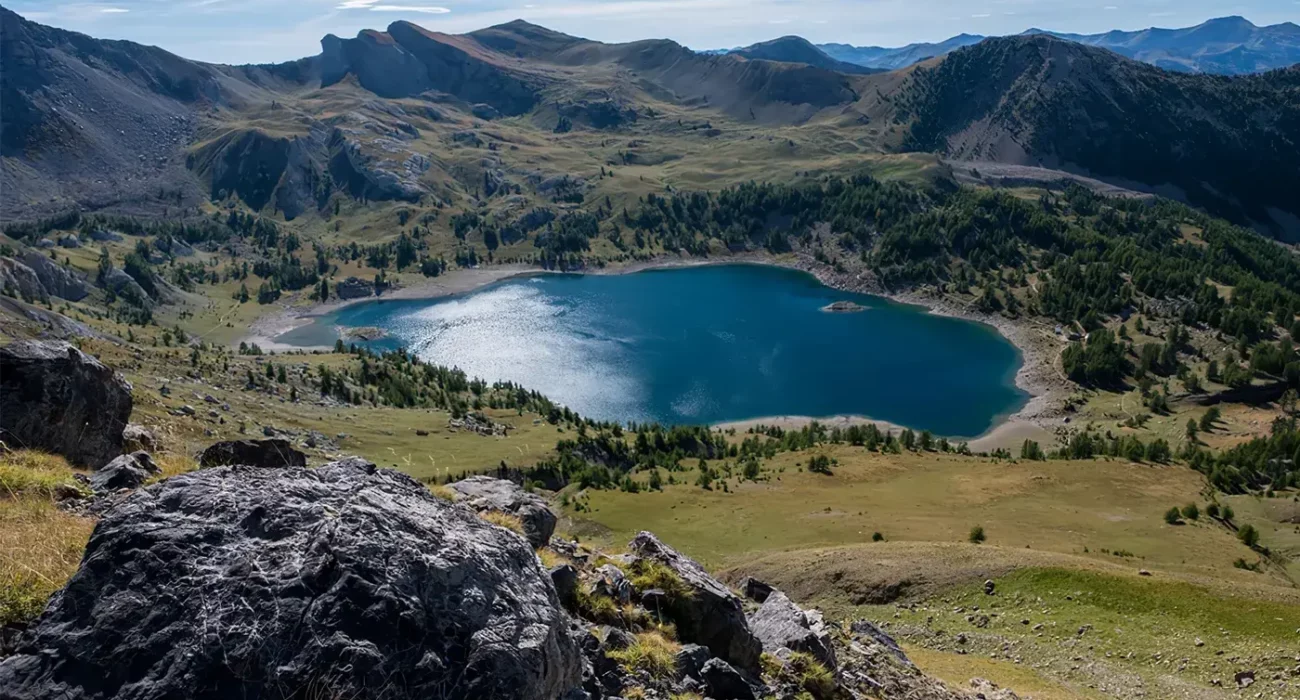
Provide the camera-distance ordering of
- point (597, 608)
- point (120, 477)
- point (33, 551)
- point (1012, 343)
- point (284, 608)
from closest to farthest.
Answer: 1. point (284, 608)
2. point (33, 551)
3. point (120, 477)
4. point (597, 608)
5. point (1012, 343)

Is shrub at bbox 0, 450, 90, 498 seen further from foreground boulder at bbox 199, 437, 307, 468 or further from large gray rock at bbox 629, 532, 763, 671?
large gray rock at bbox 629, 532, 763, 671

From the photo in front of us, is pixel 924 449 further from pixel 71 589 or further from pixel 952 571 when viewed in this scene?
pixel 71 589

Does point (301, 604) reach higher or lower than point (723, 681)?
higher

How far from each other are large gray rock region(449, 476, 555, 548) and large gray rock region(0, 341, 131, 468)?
35.0ft

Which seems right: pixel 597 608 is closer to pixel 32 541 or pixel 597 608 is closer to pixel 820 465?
pixel 32 541

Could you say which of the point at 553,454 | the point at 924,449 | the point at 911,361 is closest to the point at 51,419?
the point at 553,454

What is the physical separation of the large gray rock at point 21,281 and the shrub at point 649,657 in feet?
473

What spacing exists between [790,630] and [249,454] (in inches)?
560

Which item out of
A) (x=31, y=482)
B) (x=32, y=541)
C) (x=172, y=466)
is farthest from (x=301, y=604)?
(x=172, y=466)

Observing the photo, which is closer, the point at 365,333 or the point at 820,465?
the point at 820,465

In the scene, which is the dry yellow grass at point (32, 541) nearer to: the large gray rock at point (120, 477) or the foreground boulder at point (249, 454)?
the large gray rock at point (120, 477)

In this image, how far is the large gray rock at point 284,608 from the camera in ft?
28.7

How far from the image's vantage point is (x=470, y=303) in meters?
197

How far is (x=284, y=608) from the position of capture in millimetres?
9312
